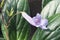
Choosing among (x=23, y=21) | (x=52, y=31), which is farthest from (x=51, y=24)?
(x=23, y=21)

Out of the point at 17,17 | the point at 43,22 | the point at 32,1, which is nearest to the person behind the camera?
the point at 43,22

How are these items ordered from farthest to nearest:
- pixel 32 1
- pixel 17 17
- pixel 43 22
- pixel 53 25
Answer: pixel 32 1 < pixel 17 17 < pixel 53 25 < pixel 43 22

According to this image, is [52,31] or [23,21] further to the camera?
[23,21]

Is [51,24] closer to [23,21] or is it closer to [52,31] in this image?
[52,31]

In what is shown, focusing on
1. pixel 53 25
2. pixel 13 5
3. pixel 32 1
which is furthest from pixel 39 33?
pixel 32 1

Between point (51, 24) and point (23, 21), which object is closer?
point (51, 24)

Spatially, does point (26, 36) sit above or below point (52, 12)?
below

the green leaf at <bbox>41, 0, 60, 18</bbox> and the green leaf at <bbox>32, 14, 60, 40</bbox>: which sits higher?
the green leaf at <bbox>41, 0, 60, 18</bbox>

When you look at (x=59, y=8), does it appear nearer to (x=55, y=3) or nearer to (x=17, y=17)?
(x=55, y=3)

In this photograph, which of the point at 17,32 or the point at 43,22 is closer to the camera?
the point at 43,22

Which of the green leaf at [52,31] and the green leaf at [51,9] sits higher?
the green leaf at [51,9]
